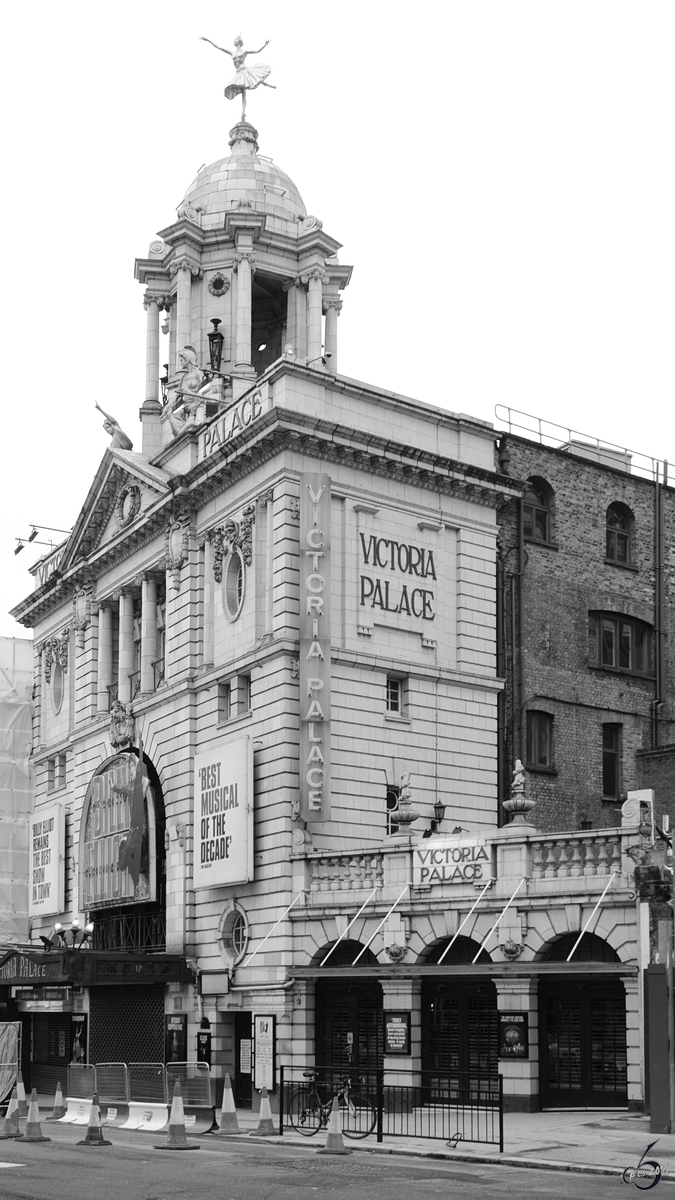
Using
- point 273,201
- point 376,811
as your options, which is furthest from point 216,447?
point 273,201

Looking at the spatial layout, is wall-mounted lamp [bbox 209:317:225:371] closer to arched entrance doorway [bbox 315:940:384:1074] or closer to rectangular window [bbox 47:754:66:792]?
rectangular window [bbox 47:754:66:792]

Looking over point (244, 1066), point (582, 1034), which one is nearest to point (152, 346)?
point (244, 1066)

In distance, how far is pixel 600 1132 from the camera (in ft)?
91.6

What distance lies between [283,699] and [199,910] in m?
7.52

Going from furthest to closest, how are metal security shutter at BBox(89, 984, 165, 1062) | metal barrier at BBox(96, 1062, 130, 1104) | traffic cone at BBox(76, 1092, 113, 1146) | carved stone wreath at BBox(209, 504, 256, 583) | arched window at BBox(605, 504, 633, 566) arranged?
arched window at BBox(605, 504, 633, 566) < metal security shutter at BBox(89, 984, 165, 1062) < carved stone wreath at BBox(209, 504, 256, 583) < metal barrier at BBox(96, 1062, 130, 1104) < traffic cone at BBox(76, 1092, 113, 1146)

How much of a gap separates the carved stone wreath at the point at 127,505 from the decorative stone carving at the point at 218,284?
26.6ft

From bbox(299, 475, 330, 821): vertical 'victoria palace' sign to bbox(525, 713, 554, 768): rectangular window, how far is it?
930 cm

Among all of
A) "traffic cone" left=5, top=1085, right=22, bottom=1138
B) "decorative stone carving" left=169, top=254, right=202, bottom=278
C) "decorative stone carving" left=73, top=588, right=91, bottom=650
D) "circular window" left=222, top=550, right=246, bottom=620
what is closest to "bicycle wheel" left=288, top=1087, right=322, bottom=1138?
"traffic cone" left=5, top=1085, right=22, bottom=1138

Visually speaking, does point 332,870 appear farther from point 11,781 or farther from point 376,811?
point 11,781

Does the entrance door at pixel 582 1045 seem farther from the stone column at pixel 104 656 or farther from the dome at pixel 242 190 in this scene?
the dome at pixel 242 190

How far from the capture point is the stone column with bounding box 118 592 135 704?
5191 centimetres

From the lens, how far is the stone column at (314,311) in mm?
54062

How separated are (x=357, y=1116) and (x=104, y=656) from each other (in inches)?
1083

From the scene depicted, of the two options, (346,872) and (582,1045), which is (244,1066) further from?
(582,1045)
